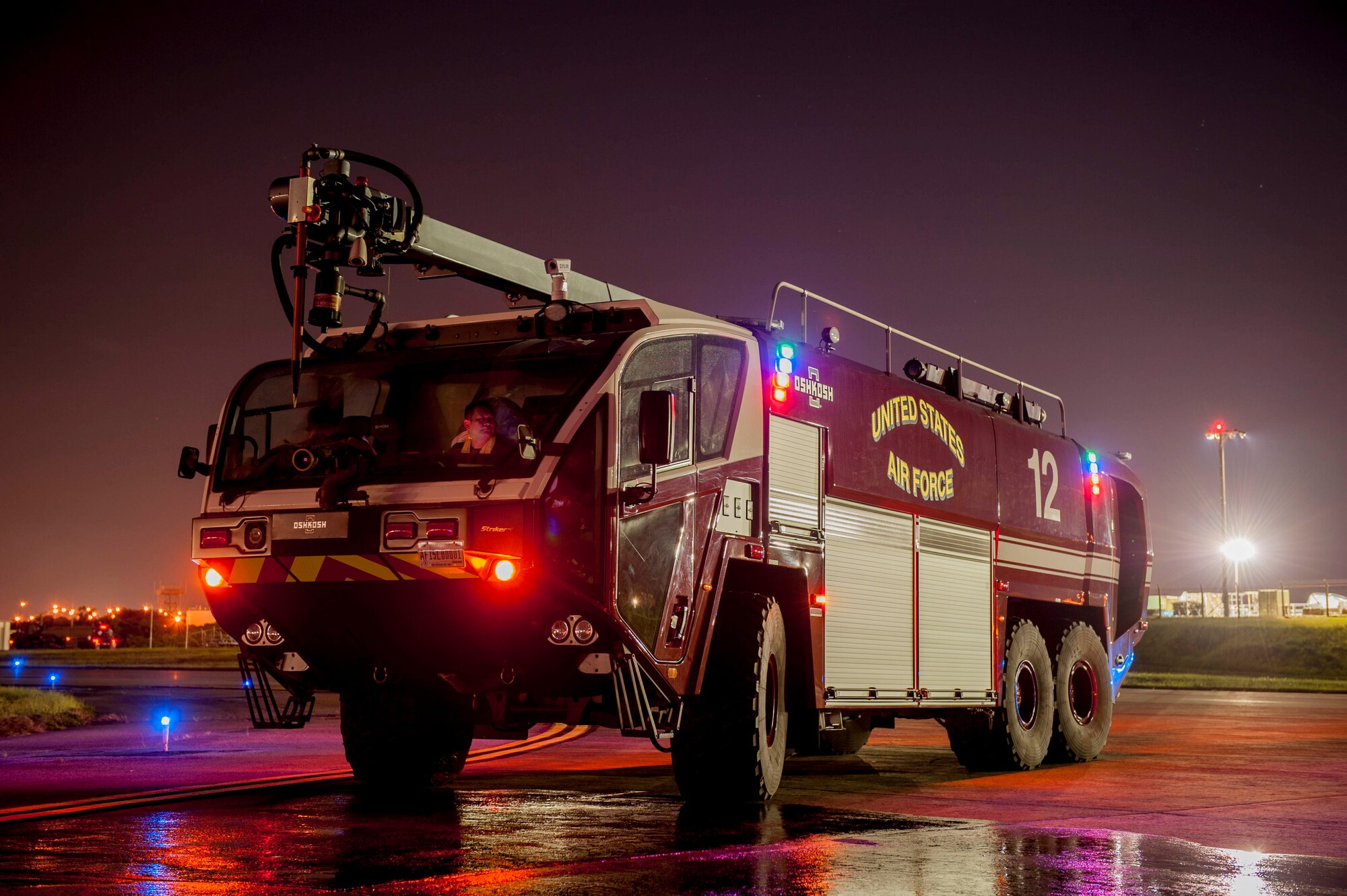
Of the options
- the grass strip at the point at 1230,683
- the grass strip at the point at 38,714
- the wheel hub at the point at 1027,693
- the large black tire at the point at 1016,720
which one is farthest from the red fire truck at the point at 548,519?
the grass strip at the point at 1230,683

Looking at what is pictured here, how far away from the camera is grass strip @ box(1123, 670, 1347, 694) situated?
38.1 meters

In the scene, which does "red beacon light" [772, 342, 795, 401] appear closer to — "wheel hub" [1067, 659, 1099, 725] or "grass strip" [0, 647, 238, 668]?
"wheel hub" [1067, 659, 1099, 725]

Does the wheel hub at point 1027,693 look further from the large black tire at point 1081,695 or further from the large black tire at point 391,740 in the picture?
the large black tire at point 391,740

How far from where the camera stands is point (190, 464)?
1033 centimetres

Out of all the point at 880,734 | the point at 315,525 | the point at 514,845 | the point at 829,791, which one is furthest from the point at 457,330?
the point at 880,734

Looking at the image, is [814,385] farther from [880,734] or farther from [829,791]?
[880,734]

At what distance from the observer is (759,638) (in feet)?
35.4

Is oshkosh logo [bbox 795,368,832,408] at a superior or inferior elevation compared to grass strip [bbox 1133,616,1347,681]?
superior

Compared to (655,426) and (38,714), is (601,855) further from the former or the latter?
(38,714)

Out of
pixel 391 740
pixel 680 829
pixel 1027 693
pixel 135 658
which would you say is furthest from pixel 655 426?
pixel 135 658

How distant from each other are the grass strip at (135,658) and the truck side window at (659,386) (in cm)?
4019

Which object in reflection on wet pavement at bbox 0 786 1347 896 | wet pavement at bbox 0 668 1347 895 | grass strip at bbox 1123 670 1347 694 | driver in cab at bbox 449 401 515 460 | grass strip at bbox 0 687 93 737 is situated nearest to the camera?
reflection on wet pavement at bbox 0 786 1347 896

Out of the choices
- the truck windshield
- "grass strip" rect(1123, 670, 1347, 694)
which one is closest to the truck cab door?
the truck windshield

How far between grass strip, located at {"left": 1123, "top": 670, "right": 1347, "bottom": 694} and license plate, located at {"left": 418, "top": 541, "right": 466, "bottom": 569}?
32.1m
